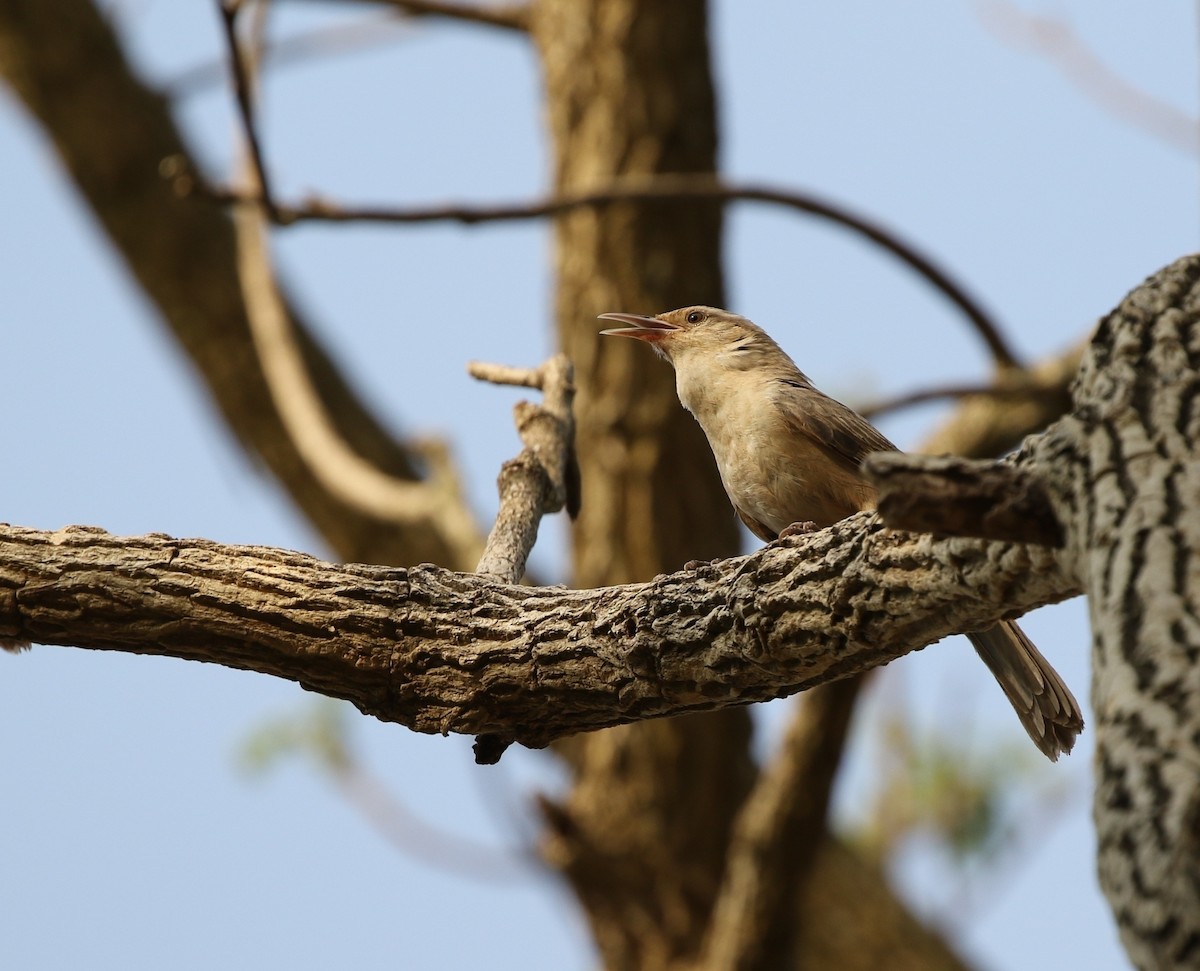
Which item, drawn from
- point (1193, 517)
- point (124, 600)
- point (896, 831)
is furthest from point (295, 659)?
point (896, 831)

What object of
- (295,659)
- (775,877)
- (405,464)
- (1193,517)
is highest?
(405,464)

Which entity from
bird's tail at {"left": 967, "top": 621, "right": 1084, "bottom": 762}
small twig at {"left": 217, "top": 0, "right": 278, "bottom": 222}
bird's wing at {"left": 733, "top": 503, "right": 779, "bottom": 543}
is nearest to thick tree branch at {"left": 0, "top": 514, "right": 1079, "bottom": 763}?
bird's tail at {"left": 967, "top": 621, "right": 1084, "bottom": 762}

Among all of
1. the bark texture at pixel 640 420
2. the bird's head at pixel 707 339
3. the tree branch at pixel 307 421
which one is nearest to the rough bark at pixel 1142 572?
the bird's head at pixel 707 339

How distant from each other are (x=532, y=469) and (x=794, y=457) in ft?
3.43

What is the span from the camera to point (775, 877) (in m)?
7.52

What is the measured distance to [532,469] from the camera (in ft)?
16.0

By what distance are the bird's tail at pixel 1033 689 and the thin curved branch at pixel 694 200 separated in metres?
3.31

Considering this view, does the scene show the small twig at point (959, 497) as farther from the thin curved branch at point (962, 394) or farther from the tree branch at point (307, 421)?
the tree branch at point (307, 421)

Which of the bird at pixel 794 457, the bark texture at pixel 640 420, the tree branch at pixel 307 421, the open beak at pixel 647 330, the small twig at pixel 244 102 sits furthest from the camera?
the tree branch at pixel 307 421

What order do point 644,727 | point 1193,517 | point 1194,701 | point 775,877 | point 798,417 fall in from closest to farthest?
point 1194,701 → point 1193,517 → point 798,417 → point 775,877 → point 644,727

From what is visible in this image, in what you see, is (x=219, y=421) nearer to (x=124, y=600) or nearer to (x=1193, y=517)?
(x=124, y=600)

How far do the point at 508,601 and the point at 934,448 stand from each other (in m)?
4.78

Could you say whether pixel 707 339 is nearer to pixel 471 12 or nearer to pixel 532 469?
pixel 532 469

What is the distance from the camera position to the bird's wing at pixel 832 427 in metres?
5.33
